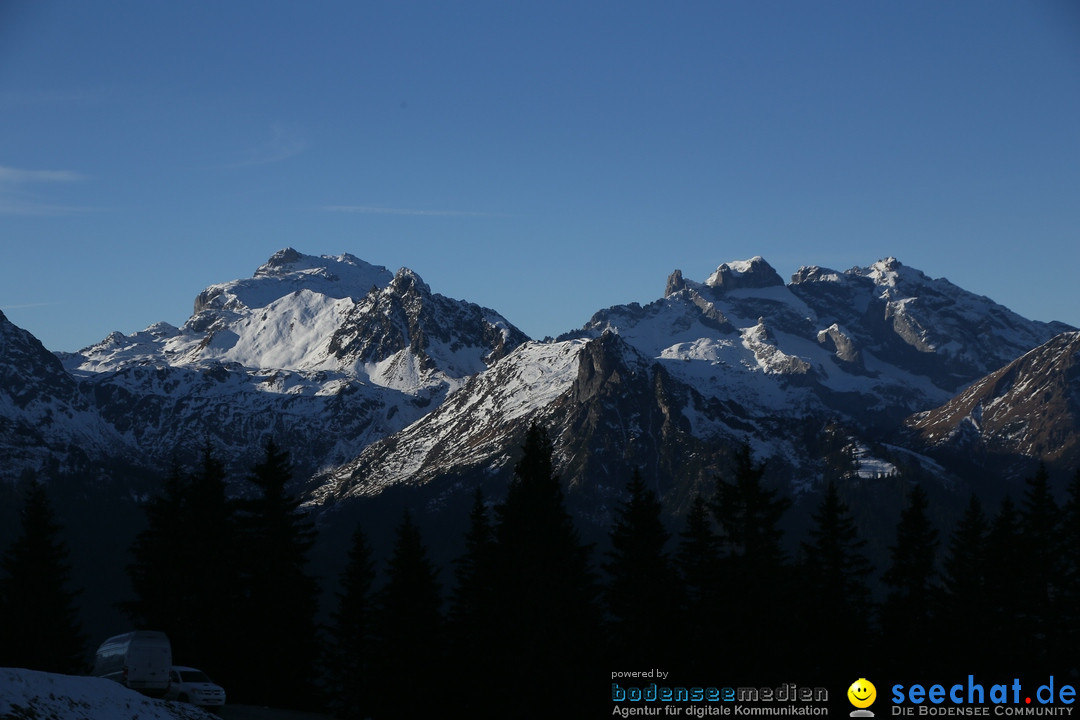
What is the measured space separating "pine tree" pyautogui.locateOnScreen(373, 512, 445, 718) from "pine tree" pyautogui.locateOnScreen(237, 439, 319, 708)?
4.94m

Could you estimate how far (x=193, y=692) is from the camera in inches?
2539

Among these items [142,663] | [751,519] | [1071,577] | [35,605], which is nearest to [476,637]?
[751,519]

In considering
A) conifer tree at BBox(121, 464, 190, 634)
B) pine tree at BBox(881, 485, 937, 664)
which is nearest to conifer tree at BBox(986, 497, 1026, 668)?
pine tree at BBox(881, 485, 937, 664)

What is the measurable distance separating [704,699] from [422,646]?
19419 millimetres

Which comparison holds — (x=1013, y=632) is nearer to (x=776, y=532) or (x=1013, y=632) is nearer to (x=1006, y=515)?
(x=1006, y=515)

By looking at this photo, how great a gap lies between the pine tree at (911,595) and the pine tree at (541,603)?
84.4ft

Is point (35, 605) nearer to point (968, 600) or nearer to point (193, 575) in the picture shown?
point (193, 575)

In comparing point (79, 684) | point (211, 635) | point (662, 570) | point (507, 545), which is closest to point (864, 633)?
point (662, 570)

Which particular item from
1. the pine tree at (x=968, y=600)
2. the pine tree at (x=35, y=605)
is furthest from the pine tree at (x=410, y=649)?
the pine tree at (x=968, y=600)

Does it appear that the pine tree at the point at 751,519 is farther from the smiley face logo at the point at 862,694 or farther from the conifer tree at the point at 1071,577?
the conifer tree at the point at 1071,577

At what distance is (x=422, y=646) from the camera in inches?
3467

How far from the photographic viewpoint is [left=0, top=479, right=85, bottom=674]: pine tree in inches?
3656

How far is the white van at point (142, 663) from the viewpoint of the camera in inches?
2488

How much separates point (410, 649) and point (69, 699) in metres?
37.7
